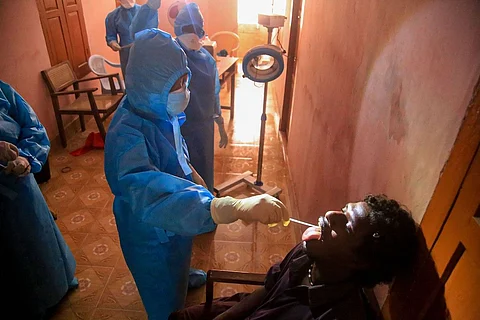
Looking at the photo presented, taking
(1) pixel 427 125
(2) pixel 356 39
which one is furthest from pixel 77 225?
(1) pixel 427 125

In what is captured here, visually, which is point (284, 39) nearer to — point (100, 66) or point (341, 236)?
point (100, 66)

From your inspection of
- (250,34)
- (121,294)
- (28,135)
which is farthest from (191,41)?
(250,34)

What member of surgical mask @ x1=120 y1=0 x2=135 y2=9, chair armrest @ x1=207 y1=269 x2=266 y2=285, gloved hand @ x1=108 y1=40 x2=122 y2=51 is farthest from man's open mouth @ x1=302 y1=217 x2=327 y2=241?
surgical mask @ x1=120 y1=0 x2=135 y2=9

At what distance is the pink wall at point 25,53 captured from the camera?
2593mm

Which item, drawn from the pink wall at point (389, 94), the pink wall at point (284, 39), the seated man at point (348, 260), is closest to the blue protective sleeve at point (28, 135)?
the seated man at point (348, 260)

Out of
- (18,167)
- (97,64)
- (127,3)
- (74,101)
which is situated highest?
(127,3)

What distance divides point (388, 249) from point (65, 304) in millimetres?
1727

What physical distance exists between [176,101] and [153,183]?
358 mm

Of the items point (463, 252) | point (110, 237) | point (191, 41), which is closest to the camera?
point (463, 252)

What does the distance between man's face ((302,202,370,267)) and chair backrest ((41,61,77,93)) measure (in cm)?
297

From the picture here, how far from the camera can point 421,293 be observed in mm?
711

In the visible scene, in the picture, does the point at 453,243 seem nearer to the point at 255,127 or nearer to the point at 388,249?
the point at 388,249

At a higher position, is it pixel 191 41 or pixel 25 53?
pixel 191 41

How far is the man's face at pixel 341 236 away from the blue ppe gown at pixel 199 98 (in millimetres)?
1358
